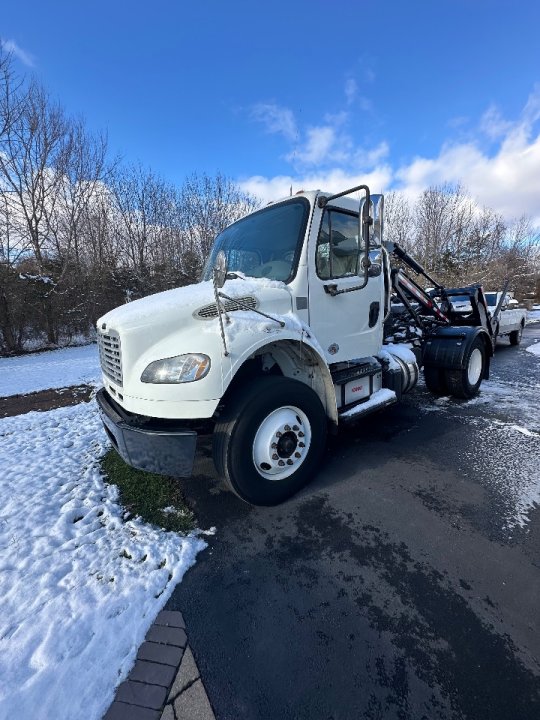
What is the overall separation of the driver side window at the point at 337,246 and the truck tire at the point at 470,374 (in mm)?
3039

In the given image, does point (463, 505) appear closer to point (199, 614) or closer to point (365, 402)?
point (365, 402)

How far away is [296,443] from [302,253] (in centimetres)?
176

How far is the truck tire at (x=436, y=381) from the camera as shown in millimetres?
5586

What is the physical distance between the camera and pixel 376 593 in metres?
2.08

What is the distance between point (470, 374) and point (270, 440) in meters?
4.46

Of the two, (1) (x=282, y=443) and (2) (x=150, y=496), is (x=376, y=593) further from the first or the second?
(2) (x=150, y=496)

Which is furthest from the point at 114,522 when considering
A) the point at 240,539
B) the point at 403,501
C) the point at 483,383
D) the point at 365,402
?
the point at 483,383

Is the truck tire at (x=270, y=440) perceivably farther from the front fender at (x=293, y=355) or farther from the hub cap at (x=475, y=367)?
the hub cap at (x=475, y=367)

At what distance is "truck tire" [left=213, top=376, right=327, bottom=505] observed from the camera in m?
2.66

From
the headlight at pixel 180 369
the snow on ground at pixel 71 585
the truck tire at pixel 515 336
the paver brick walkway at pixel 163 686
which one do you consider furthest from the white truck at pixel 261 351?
the truck tire at pixel 515 336

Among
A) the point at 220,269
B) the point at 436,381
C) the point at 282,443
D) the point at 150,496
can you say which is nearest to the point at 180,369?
the point at 220,269

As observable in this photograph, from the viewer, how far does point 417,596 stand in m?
2.04

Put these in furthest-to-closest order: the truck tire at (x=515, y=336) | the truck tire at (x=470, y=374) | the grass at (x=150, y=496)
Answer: the truck tire at (x=515, y=336)
the truck tire at (x=470, y=374)
the grass at (x=150, y=496)

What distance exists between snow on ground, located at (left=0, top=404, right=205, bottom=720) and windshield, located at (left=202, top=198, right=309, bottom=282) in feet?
8.13
